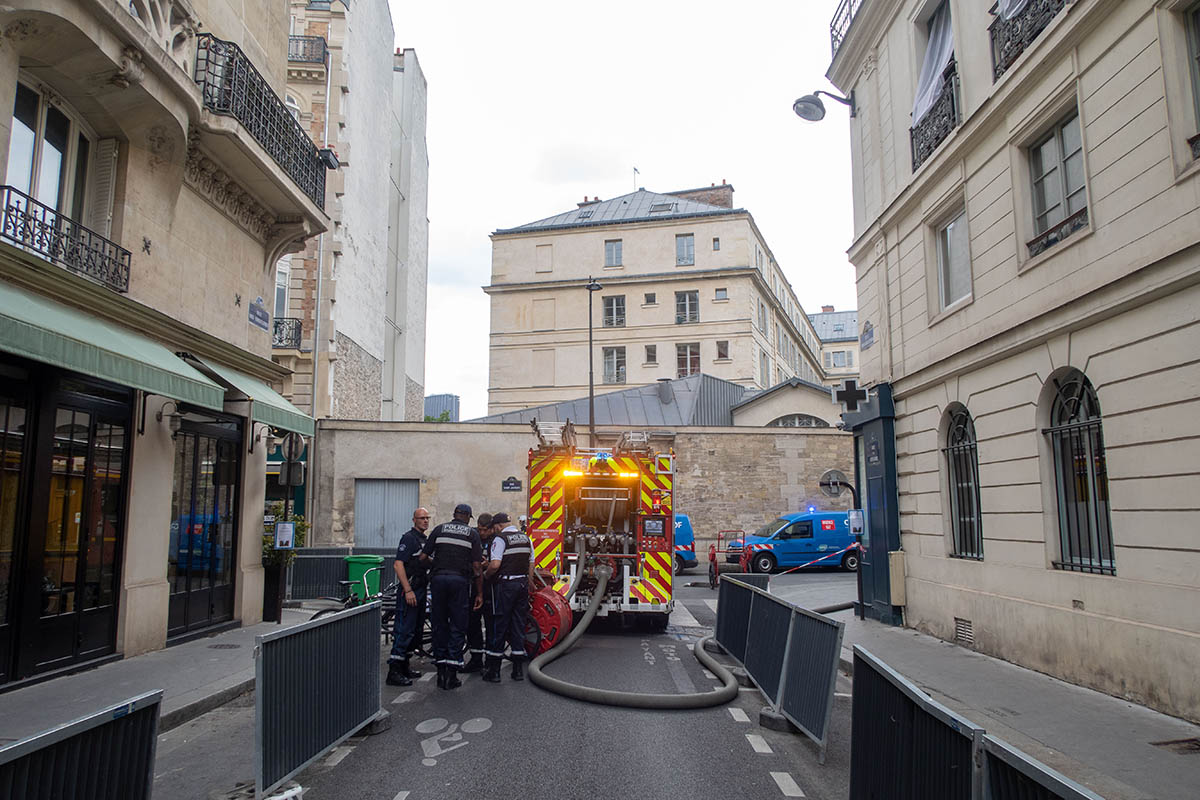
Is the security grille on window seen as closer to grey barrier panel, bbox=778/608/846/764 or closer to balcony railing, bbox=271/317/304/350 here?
balcony railing, bbox=271/317/304/350

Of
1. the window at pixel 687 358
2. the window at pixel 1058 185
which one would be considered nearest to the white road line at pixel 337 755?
the window at pixel 1058 185

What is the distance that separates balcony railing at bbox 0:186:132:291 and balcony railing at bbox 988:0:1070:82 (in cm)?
1071

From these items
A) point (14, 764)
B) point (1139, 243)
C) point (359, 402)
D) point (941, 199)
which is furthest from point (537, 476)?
point (359, 402)

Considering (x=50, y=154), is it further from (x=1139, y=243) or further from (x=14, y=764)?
(x=1139, y=243)

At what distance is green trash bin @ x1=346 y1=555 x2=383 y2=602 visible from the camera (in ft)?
45.0

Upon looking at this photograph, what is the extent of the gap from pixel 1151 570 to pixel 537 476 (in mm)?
7847

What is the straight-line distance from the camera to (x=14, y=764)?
110 inches

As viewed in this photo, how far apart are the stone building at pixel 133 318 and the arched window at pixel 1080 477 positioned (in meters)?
9.52

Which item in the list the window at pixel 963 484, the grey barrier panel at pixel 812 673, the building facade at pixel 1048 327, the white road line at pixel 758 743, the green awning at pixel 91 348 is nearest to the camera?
the grey barrier panel at pixel 812 673

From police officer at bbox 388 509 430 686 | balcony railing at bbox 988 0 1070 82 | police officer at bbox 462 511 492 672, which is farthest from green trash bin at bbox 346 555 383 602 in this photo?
balcony railing at bbox 988 0 1070 82

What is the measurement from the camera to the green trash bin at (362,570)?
1370cm

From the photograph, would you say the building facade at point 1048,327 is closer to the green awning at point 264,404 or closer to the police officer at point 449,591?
the police officer at point 449,591

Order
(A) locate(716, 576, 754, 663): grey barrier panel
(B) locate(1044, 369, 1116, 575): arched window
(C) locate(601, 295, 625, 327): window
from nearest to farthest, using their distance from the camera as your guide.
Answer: (B) locate(1044, 369, 1116, 575): arched window
(A) locate(716, 576, 754, 663): grey barrier panel
(C) locate(601, 295, 625, 327): window

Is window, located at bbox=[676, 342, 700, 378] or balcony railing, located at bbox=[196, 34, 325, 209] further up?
window, located at bbox=[676, 342, 700, 378]
